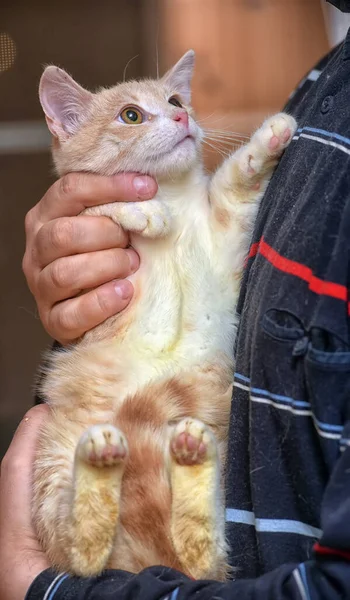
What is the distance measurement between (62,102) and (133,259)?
20.3 inches

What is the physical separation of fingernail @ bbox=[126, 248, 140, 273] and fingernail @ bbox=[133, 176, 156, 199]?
0.13 meters

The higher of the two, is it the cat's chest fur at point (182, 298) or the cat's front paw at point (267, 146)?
the cat's front paw at point (267, 146)

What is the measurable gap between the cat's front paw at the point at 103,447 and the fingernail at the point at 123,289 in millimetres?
360

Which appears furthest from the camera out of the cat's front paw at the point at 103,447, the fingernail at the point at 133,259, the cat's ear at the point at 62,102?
the cat's ear at the point at 62,102

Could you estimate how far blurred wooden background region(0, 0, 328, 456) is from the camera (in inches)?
131

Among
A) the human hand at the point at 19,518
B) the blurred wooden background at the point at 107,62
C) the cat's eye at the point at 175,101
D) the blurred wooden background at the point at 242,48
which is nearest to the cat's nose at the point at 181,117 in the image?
the cat's eye at the point at 175,101

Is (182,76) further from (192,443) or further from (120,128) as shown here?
(192,443)

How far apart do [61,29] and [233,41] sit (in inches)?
33.1

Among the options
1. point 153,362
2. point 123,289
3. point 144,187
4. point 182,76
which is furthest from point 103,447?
point 182,76

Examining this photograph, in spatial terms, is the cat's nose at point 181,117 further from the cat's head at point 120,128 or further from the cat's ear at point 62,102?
the cat's ear at point 62,102

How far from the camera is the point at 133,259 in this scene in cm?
156

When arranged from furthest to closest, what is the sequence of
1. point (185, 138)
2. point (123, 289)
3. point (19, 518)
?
point (185, 138) → point (123, 289) → point (19, 518)

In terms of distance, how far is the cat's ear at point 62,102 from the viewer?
69.2 inches

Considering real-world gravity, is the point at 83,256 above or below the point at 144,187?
below
